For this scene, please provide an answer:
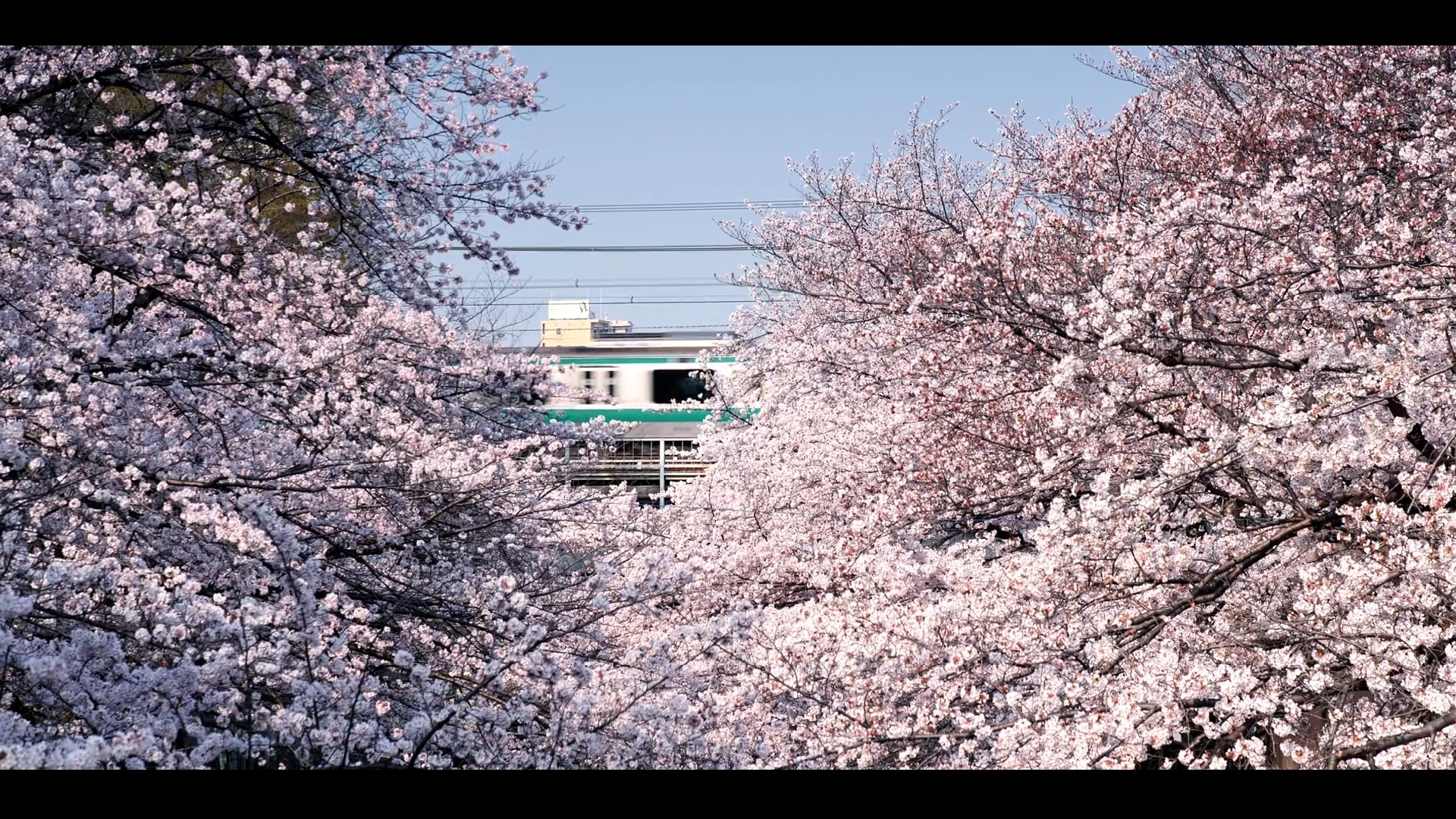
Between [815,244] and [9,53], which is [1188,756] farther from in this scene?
[815,244]

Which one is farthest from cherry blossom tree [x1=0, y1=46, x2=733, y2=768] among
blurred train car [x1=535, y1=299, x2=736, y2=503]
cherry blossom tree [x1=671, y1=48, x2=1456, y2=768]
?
blurred train car [x1=535, y1=299, x2=736, y2=503]

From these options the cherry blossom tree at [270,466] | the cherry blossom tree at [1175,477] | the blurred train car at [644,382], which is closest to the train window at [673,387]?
the blurred train car at [644,382]

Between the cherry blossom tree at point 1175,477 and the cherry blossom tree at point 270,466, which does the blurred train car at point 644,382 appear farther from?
the cherry blossom tree at point 270,466

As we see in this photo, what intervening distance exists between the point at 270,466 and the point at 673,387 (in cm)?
1275

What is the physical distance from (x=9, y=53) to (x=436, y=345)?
2.13 meters

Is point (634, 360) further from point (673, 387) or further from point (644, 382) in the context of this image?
point (673, 387)

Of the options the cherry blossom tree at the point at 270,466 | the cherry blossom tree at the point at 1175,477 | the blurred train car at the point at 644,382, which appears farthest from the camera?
the blurred train car at the point at 644,382

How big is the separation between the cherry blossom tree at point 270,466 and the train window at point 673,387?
9936 mm

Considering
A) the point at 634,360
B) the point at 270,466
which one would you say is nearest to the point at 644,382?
the point at 634,360

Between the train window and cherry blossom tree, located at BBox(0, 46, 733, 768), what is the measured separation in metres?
9.94

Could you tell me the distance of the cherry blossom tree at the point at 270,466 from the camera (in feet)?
9.53

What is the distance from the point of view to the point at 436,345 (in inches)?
226

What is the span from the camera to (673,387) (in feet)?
54.8

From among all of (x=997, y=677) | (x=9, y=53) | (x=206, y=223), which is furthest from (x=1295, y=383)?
(x=9, y=53)
